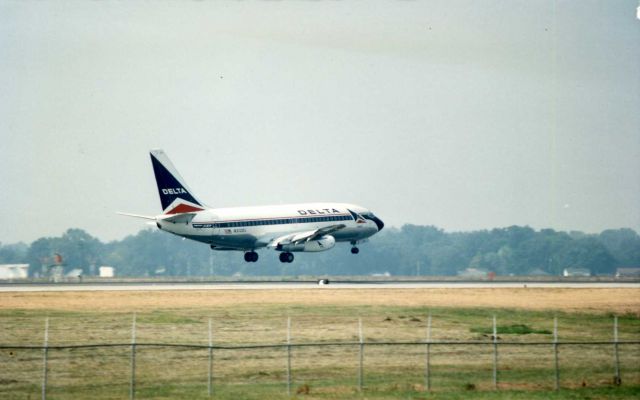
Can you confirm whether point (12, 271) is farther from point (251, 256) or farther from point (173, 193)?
point (173, 193)

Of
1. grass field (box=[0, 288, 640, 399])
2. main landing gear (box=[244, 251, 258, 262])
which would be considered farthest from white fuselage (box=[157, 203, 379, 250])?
grass field (box=[0, 288, 640, 399])

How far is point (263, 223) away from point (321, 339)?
42.2 m

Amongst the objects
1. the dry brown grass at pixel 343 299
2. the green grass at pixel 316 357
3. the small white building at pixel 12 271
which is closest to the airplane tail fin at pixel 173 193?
the dry brown grass at pixel 343 299

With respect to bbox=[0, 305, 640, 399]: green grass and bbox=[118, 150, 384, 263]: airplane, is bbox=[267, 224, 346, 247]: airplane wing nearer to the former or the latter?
bbox=[118, 150, 384, 263]: airplane

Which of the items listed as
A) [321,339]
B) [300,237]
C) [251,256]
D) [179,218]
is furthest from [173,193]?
[321,339]

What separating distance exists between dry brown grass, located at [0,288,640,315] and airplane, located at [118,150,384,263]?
12.9m

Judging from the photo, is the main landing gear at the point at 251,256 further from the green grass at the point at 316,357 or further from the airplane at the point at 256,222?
the green grass at the point at 316,357

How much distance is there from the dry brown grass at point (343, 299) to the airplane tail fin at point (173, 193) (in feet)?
45.7

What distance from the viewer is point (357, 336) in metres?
56.0

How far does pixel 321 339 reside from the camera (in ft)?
177

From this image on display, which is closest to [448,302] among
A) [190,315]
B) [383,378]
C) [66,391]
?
[190,315]

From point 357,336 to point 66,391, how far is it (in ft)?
65.5

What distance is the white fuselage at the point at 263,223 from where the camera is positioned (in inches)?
3625

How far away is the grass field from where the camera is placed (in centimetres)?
4100
